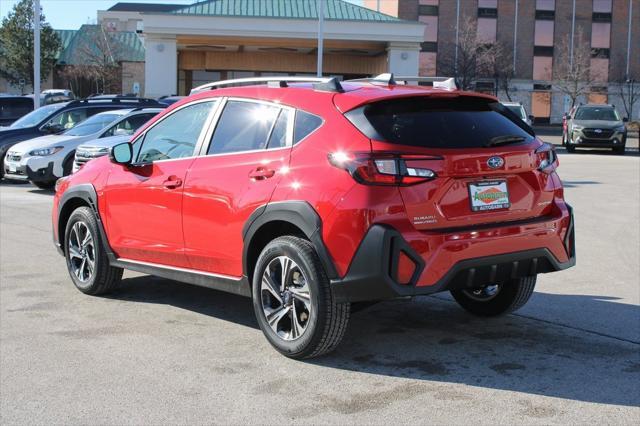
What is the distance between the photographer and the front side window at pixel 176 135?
624 centimetres

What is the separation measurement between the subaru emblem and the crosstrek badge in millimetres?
102

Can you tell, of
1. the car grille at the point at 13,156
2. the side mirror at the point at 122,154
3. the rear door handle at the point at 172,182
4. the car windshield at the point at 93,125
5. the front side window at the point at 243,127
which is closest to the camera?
the front side window at the point at 243,127

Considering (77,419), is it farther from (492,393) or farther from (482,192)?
(482,192)

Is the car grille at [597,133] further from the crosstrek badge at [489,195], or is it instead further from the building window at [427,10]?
the building window at [427,10]

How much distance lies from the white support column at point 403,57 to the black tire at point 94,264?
105ft

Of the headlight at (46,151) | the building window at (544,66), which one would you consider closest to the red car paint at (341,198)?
the headlight at (46,151)

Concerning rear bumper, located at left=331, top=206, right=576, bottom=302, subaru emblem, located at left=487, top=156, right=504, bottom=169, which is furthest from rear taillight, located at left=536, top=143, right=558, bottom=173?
rear bumper, located at left=331, top=206, right=576, bottom=302

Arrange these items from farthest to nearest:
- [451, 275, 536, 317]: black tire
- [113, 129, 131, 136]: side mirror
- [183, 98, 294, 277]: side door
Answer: [113, 129, 131, 136]: side mirror
[451, 275, 536, 317]: black tire
[183, 98, 294, 277]: side door

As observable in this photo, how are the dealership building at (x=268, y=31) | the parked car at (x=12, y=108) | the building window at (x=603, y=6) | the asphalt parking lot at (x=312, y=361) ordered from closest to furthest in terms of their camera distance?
the asphalt parking lot at (x=312, y=361)
the parked car at (x=12, y=108)
the dealership building at (x=268, y=31)
the building window at (x=603, y=6)

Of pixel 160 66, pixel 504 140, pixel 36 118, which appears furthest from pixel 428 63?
pixel 504 140

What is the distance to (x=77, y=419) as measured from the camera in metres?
4.31

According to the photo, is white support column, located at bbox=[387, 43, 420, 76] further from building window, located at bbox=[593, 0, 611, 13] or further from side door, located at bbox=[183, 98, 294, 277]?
building window, located at bbox=[593, 0, 611, 13]

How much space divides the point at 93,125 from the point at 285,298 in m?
12.9

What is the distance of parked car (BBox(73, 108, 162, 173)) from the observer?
48.6 feet
